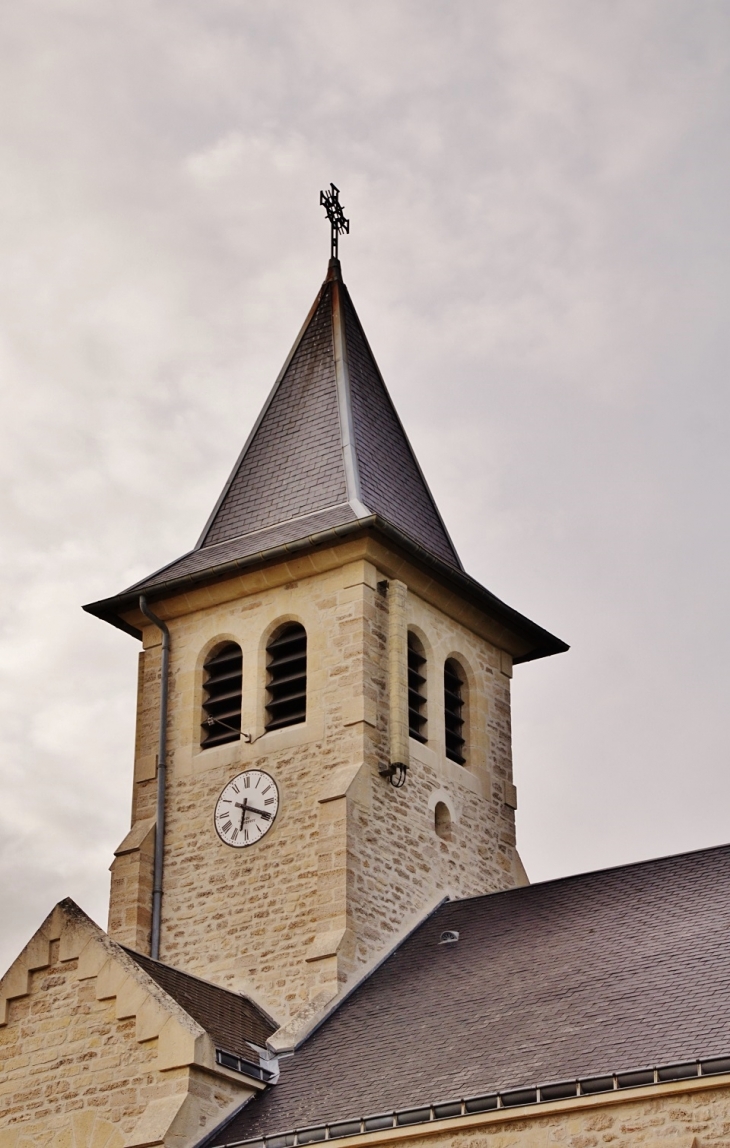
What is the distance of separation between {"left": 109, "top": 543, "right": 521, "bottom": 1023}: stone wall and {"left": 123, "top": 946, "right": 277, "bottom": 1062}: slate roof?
0.58m

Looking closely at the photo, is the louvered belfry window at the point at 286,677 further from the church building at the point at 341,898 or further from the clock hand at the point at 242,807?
the clock hand at the point at 242,807

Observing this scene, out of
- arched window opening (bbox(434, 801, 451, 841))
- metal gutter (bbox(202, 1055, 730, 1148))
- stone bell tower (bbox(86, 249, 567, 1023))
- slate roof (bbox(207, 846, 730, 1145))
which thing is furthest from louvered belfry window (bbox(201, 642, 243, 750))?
metal gutter (bbox(202, 1055, 730, 1148))

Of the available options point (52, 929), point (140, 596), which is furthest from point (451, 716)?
point (52, 929)

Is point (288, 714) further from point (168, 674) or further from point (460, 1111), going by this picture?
point (460, 1111)

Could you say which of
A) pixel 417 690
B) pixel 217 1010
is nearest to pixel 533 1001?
pixel 217 1010

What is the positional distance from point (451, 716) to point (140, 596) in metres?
4.37

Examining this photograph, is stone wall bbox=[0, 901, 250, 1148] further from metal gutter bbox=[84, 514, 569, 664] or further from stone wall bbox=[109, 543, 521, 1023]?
metal gutter bbox=[84, 514, 569, 664]

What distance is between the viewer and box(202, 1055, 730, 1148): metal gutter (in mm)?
14578

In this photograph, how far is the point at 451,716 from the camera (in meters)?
24.2

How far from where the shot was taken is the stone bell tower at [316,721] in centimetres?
2139

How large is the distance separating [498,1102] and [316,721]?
304 inches

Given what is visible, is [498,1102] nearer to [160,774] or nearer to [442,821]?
[442,821]

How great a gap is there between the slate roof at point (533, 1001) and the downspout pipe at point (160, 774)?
10.4 ft

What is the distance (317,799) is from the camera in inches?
857
